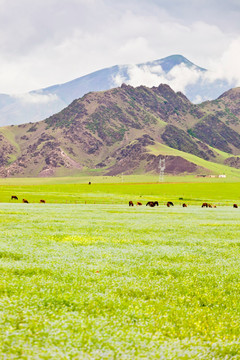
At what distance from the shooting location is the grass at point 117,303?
28.3 feet

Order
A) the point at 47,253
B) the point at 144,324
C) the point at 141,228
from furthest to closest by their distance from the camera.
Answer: the point at 141,228
the point at 47,253
the point at 144,324

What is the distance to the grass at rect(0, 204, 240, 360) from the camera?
8633 millimetres

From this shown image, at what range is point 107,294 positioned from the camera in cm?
1232

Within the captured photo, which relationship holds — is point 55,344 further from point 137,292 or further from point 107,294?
point 137,292

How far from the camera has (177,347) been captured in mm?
8844

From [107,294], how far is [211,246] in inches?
562

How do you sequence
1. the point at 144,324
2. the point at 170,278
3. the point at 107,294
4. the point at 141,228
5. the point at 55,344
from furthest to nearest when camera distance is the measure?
the point at 141,228, the point at 170,278, the point at 107,294, the point at 144,324, the point at 55,344

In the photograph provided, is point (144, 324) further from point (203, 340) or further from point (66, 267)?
point (66, 267)

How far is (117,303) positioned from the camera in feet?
37.6


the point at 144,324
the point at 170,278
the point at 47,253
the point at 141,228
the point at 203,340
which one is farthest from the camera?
the point at 141,228

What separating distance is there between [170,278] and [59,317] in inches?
266

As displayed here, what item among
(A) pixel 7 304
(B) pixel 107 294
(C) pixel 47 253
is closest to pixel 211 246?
(C) pixel 47 253

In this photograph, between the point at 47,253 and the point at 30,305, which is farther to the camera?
the point at 47,253

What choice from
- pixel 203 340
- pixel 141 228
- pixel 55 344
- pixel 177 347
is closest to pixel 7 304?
pixel 55 344
